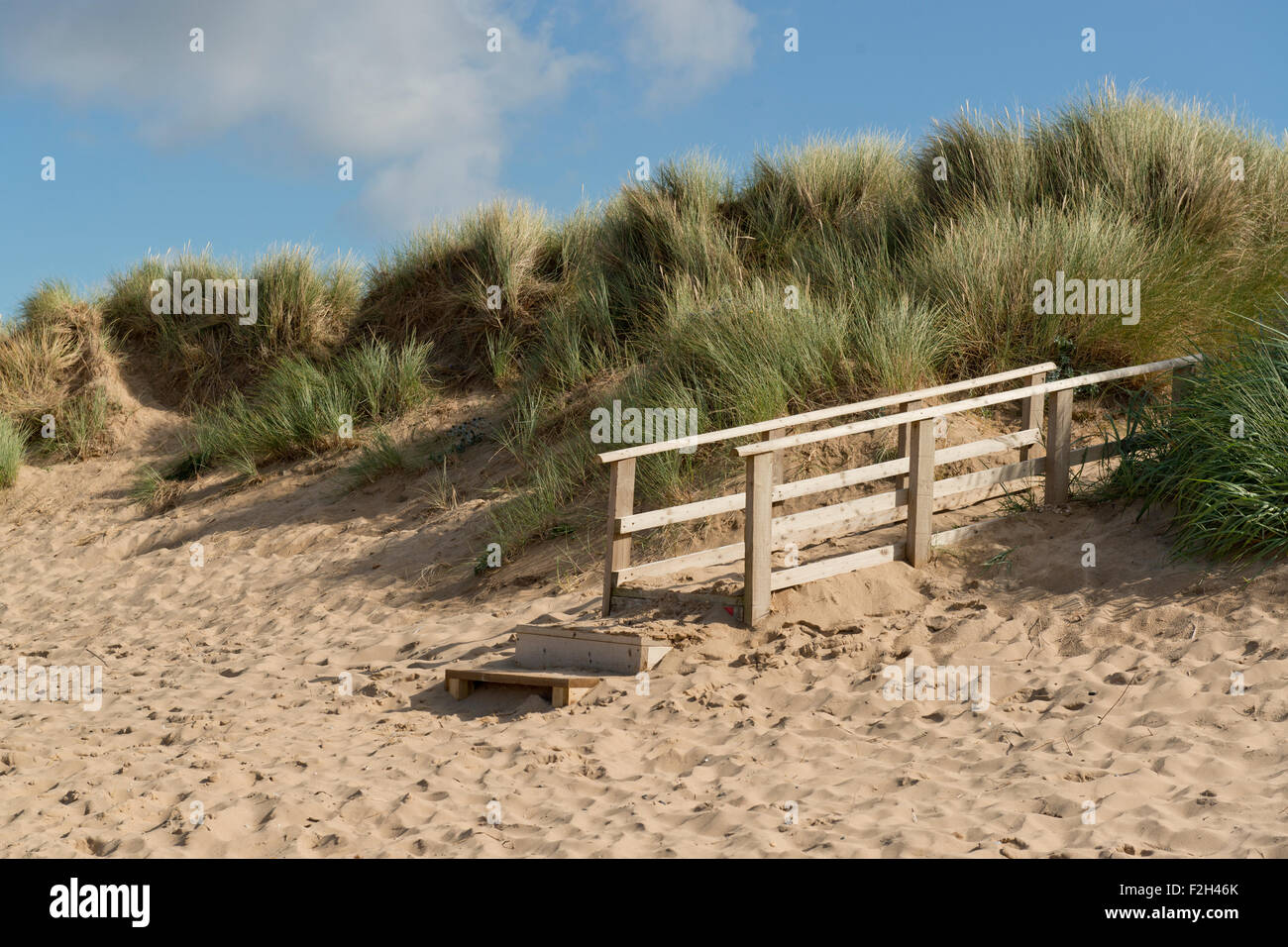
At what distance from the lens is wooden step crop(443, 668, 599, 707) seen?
692cm

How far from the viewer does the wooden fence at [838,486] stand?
7.32m

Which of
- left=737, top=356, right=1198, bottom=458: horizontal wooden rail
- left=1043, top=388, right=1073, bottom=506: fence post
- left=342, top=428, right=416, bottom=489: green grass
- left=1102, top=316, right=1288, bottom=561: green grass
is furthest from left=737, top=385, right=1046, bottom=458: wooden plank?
left=342, top=428, right=416, bottom=489: green grass

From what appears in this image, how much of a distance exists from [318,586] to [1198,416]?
771 centimetres

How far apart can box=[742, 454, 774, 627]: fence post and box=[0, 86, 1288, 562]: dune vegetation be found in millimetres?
2149


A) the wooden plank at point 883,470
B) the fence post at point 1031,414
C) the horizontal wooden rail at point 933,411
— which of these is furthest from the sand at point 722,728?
the horizontal wooden rail at point 933,411

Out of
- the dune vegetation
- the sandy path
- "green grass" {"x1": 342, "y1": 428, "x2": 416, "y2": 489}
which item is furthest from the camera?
"green grass" {"x1": 342, "y1": 428, "x2": 416, "y2": 489}

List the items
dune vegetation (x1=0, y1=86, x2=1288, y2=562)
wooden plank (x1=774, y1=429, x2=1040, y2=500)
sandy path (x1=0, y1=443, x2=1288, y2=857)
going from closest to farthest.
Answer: sandy path (x1=0, y1=443, x2=1288, y2=857), wooden plank (x1=774, y1=429, x2=1040, y2=500), dune vegetation (x1=0, y1=86, x2=1288, y2=562)

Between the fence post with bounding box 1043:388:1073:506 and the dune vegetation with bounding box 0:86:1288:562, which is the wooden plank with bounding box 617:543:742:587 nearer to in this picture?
the dune vegetation with bounding box 0:86:1288:562

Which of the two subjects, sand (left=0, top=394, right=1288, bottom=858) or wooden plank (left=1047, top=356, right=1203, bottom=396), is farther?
wooden plank (left=1047, top=356, right=1203, bottom=396)

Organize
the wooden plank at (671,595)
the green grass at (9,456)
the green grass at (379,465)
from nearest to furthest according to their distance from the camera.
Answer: the wooden plank at (671,595) → the green grass at (379,465) → the green grass at (9,456)

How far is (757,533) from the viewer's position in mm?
7188

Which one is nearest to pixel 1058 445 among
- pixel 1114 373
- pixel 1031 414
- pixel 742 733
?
pixel 1031 414

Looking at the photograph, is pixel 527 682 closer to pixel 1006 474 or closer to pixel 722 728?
pixel 722 728

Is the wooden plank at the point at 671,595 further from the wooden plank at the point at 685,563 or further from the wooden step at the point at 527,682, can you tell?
the wooden step at the point at 527,682
